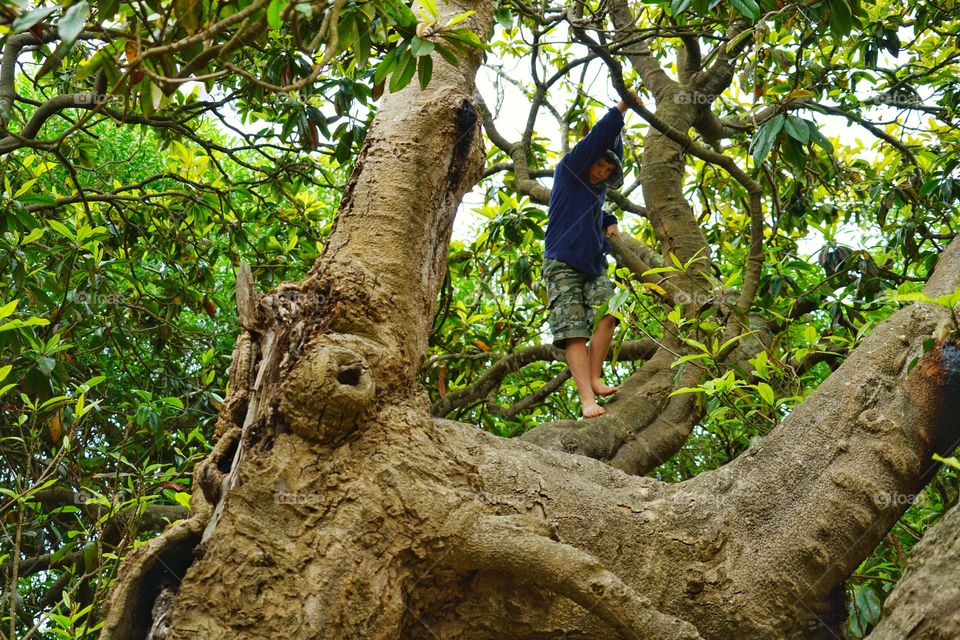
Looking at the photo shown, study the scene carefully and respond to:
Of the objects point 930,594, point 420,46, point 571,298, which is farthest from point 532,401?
point 930,594

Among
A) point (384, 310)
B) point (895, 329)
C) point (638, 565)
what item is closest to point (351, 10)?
point (384, 310)

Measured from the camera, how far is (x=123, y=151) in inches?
345

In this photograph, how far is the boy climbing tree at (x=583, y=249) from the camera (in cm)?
449

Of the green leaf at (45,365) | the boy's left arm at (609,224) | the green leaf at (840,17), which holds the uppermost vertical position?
the boy's left arm at (609,224)

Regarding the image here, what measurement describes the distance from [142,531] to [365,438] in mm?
3053

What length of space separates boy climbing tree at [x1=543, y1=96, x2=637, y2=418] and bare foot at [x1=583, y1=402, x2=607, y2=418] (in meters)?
0.23

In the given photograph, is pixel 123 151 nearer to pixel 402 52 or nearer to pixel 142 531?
pixel 142 531

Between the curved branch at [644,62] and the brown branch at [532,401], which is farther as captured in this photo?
the curved branch at [644,62]

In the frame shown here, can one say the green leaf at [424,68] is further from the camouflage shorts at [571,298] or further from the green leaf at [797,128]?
the camouflage shorts at [571,298]

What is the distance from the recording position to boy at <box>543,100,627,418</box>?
4.49 meters
